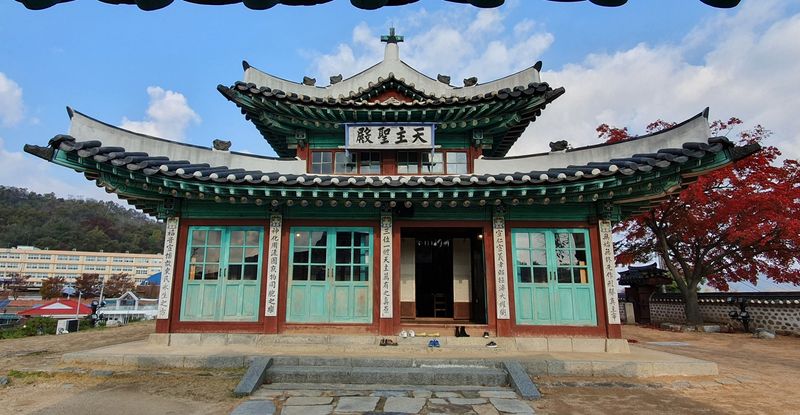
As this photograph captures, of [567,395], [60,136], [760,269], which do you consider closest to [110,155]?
[60,136]

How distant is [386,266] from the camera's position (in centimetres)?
952

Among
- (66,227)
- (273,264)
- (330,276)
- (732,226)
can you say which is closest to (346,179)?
(330,276)

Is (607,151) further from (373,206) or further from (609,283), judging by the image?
(373,206)

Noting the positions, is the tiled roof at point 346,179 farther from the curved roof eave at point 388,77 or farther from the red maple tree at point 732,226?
the red maple tree at point 732,226

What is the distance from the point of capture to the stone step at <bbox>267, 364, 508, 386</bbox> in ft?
23.1

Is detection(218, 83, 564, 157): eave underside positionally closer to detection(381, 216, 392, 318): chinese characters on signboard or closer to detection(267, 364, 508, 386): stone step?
detection(381, 216, 392, 318): chinese characters on signboard

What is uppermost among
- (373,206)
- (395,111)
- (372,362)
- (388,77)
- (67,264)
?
(388,77)

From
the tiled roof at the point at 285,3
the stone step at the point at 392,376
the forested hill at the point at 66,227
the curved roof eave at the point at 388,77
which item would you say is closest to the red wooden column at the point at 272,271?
the stone step at the point at 392,376

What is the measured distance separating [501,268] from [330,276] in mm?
3916

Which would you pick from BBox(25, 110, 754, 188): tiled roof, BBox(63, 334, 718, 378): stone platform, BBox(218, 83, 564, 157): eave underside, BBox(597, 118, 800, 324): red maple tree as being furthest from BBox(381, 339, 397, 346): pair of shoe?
BBox(597, 118, 800, 324): red maple tree

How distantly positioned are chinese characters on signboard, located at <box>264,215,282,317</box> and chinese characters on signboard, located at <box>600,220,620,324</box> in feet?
24.1

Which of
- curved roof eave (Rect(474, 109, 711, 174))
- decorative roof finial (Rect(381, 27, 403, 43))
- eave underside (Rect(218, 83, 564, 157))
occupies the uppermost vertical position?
decorative roof finial (Rect(381, 27, 403, 43))

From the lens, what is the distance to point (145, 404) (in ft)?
19.4

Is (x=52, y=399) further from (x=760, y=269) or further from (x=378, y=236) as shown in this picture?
(x=760, y=269)
